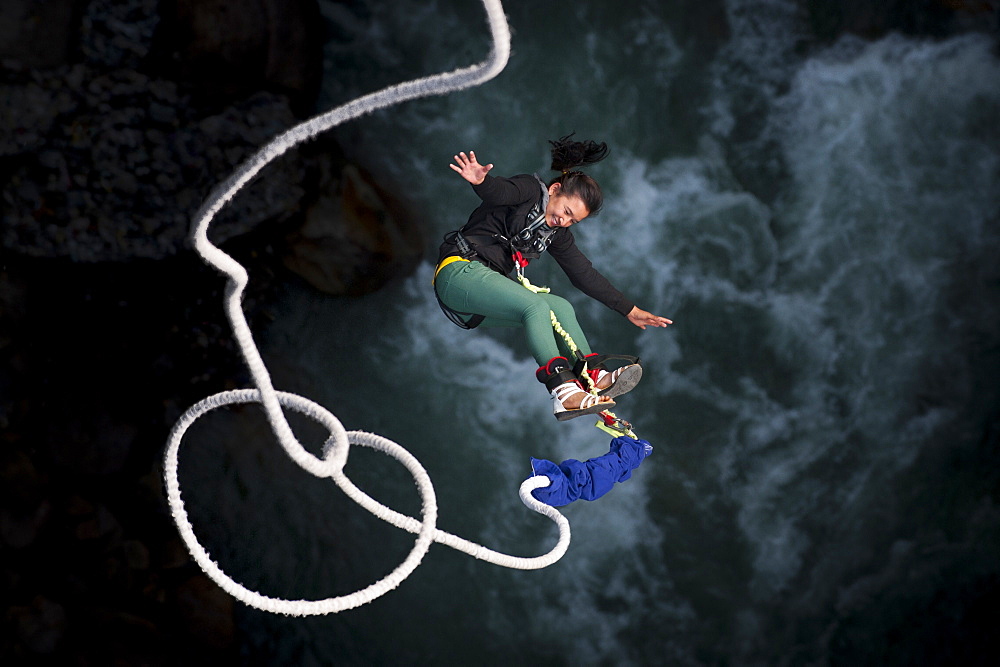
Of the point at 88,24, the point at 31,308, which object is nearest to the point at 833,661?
the point at 31,308

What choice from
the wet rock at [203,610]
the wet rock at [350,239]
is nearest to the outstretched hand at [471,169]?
the wet rock at [350,239]

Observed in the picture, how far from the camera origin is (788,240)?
443 centimetres

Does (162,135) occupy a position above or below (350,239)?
below

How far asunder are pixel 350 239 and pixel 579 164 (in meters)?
1.85

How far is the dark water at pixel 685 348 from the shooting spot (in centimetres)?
438

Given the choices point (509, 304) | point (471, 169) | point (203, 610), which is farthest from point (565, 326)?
point (203, 610)

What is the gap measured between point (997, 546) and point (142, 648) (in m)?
5.97

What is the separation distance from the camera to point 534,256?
3.16 meters

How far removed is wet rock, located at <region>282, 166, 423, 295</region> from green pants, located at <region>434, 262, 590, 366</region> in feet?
4.37

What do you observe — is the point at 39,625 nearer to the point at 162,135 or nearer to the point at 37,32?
the point at 162,135

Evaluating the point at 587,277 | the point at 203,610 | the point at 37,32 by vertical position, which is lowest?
the point at 203,610

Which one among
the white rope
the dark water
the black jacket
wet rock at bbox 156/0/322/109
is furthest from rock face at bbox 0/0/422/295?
the white rope

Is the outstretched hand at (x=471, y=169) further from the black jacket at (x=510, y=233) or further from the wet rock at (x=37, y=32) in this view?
the wet rock at (x=37, y=32)

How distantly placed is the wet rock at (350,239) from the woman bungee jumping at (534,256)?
1.27 m
